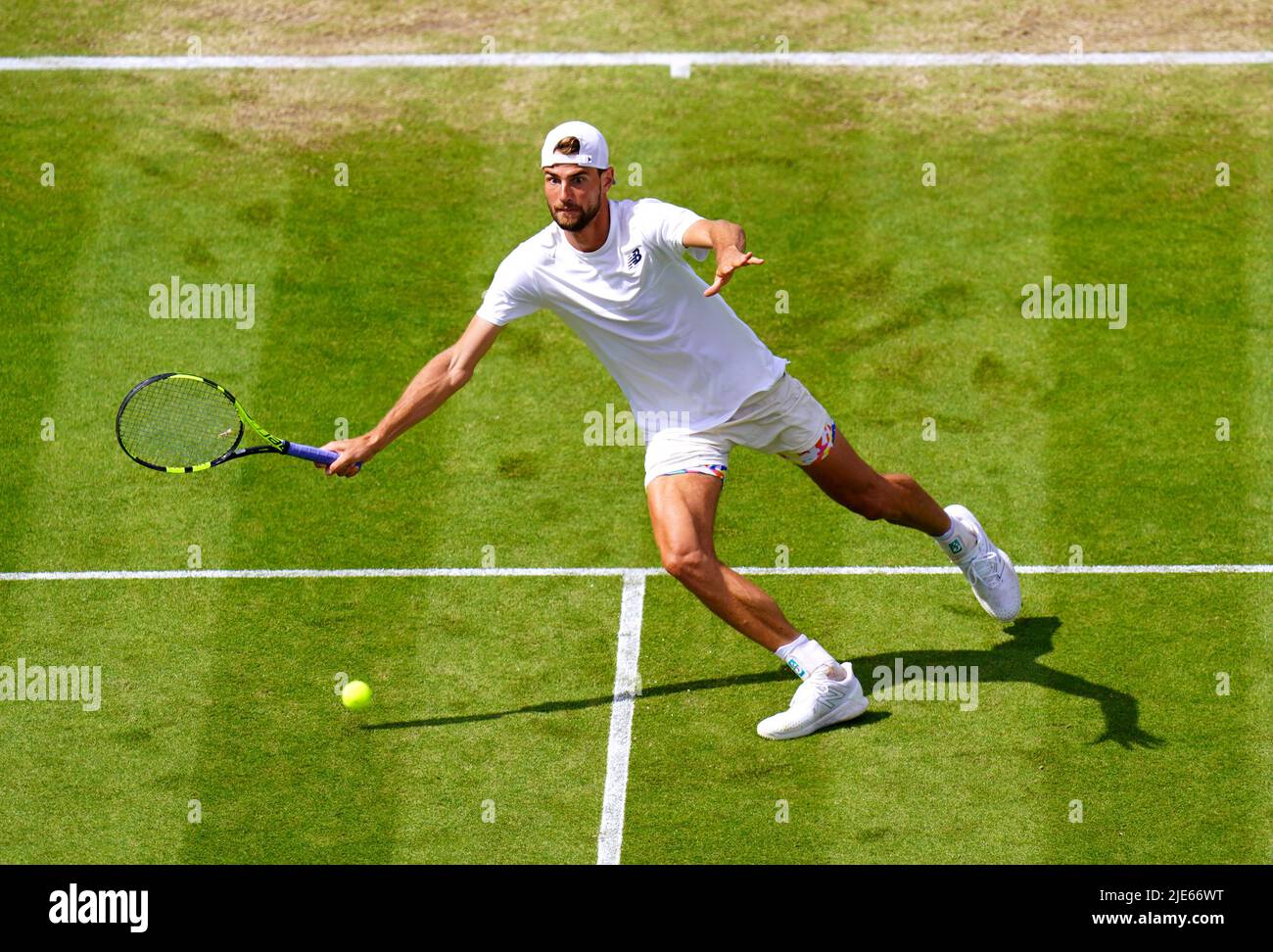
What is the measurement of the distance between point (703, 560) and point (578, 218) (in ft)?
6.01

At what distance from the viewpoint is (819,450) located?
35.4ft

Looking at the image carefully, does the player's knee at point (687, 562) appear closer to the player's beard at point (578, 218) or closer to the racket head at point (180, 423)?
the player's beard at point (578, 218)

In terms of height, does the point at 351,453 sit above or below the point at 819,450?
below

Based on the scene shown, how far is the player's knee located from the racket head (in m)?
2.46

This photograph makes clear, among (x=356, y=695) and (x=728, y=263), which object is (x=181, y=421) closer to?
(x=356, y=695)

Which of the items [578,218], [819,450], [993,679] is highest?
[578,218]

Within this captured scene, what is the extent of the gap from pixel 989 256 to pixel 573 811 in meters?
6.19

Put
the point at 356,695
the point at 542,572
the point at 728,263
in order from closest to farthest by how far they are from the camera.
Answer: the point at 728,263 < the point at 356,695 < the point at 542,572

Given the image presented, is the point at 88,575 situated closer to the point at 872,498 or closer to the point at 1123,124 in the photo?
the point at 872,498

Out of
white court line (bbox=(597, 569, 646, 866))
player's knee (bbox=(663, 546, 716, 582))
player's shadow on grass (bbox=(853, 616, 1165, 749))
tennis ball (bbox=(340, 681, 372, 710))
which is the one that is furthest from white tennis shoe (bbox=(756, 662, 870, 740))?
tennis ball (bbox=(340, 681, 372, 710))

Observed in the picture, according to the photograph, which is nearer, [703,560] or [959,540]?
[703,560]

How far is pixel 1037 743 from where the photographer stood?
34.6 ft

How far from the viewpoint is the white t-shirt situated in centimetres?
1033

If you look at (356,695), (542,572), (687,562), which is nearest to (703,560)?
(687,562)
